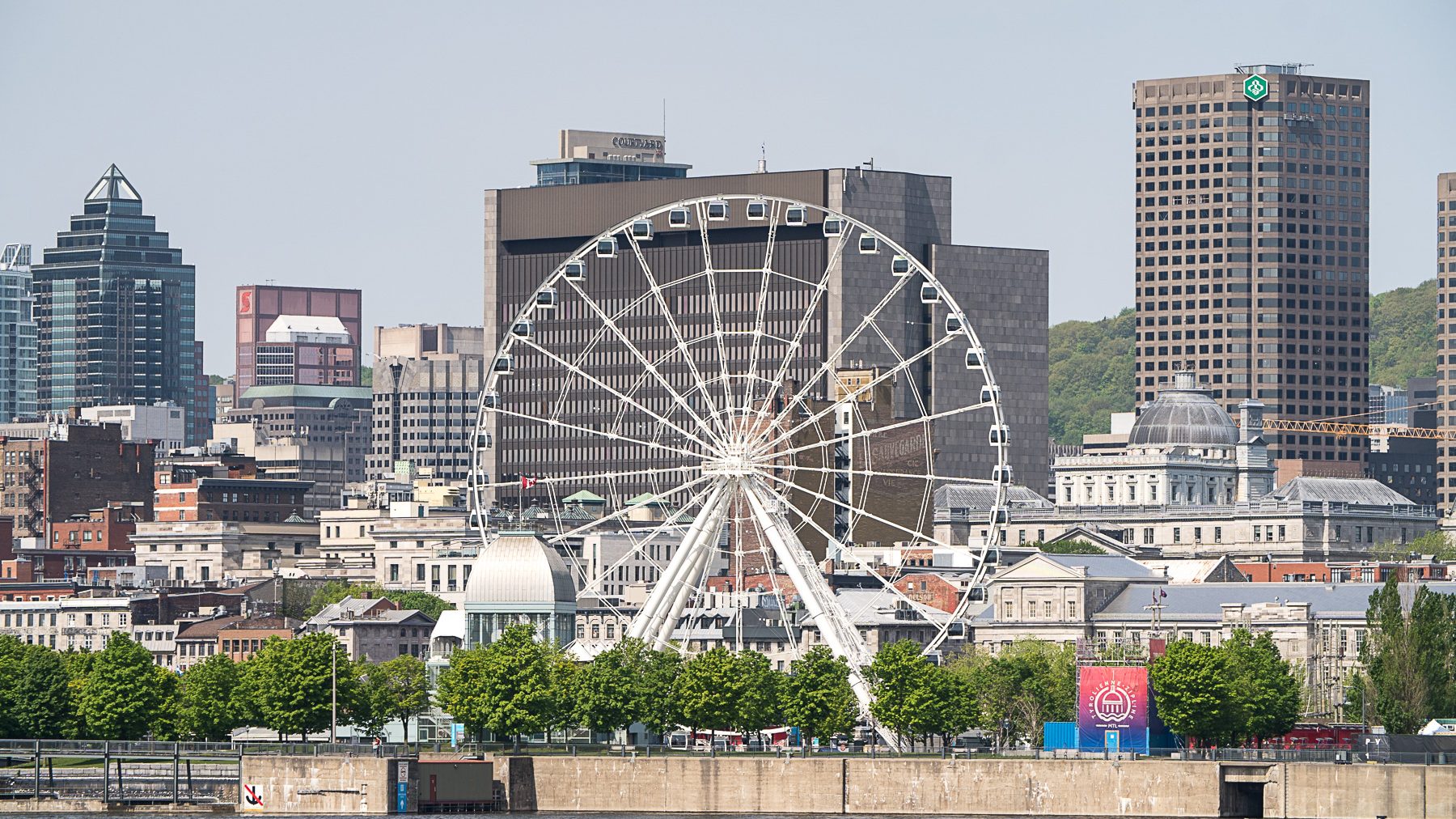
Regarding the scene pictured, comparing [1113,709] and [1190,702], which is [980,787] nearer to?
[1113,709]

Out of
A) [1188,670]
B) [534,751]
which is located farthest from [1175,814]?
[534,751]

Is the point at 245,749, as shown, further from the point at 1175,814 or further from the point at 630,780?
the point at 1175,814

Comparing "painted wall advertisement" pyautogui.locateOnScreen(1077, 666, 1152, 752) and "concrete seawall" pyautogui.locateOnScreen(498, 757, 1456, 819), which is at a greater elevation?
"painted wall advertisement" pyautogui.locateOnScreen(1077, 666, 1152, 752)

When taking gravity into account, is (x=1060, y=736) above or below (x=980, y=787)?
above

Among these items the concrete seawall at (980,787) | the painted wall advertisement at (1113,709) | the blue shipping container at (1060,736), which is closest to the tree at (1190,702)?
the painted wall advertisement at (1113,709)

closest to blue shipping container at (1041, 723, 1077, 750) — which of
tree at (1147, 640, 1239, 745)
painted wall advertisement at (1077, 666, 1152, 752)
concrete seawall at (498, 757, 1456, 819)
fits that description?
painted wall advertisement at (1077, 666, 1152, 752)

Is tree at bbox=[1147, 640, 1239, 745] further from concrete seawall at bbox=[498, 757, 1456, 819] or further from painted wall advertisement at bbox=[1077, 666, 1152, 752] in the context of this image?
concrete seawall at bbox=[498, 757, 1456, 819]

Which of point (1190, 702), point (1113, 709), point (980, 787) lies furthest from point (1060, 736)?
point (980, 787)

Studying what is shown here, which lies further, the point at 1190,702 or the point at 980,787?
the point at 1190,702

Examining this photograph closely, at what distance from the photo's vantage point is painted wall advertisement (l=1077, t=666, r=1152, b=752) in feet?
632

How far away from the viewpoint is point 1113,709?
634 feet

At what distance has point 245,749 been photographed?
19738 centimetres

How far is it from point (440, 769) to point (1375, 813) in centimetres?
4516

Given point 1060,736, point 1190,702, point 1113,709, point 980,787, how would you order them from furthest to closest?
point 1190,702
point 1060,736
point 1113,709
point 980,787
